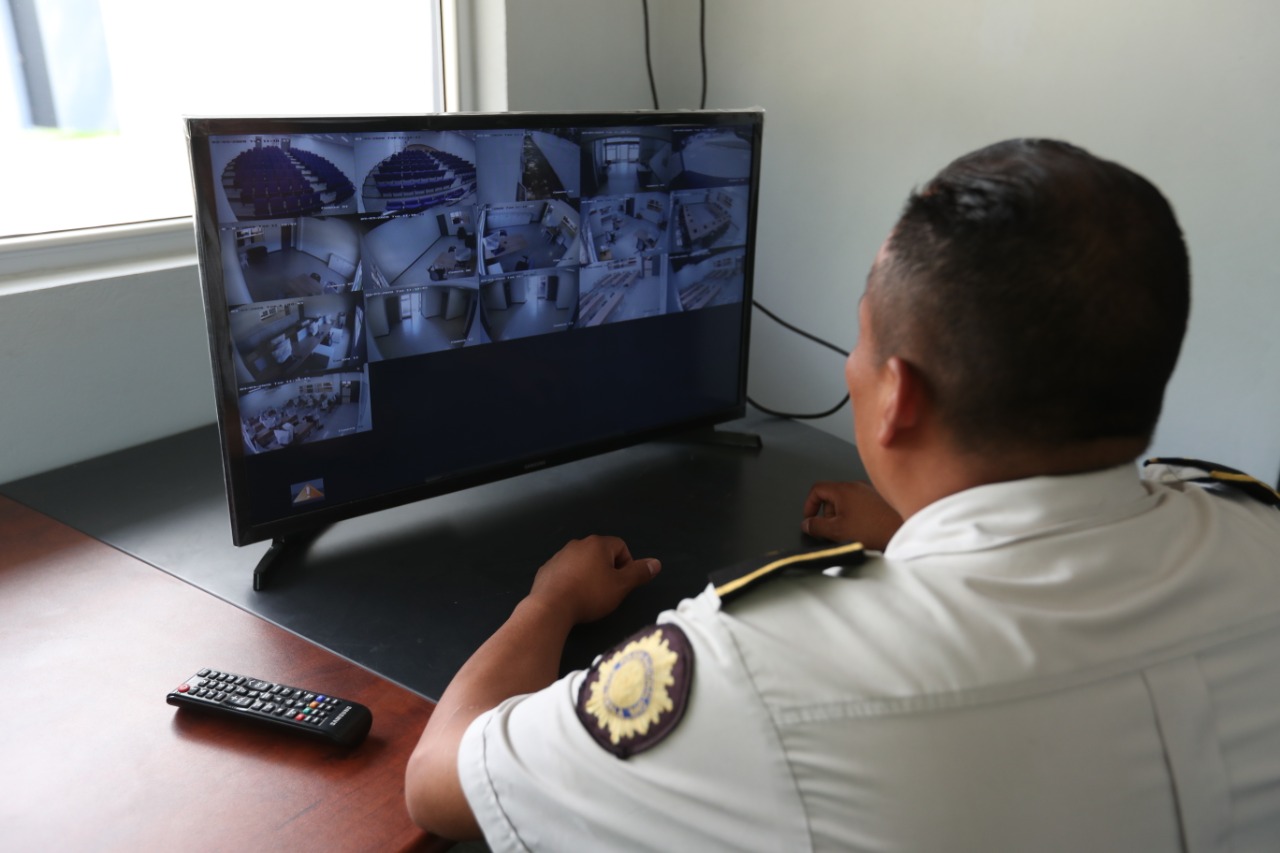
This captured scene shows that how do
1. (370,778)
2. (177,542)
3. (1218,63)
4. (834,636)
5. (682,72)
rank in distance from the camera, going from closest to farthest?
1. (834,636)
2. (370,778)
3. (177,542)
4. (1218,63)
5. (682,72)

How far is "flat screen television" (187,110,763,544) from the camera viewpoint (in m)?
1.08

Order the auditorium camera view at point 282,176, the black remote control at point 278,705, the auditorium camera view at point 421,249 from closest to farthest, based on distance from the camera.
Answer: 1. the black remote control at point 278,705
2. the auditorium camera view at point 282,176
3. the auditorium camera view at point 421,249

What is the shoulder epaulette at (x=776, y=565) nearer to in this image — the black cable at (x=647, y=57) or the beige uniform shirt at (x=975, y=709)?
the beige uniform shirt at (x=975, y=709)

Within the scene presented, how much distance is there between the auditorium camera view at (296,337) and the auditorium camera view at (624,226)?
333 millimetres

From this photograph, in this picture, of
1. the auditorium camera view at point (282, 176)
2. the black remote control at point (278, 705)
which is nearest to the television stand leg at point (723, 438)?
the auditorium camera view at point (282, 176)

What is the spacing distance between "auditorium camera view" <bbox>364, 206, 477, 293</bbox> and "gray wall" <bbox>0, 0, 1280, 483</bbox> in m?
0.50

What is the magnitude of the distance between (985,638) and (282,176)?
0.83 m

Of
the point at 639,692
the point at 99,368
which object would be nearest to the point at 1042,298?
the point at 639,692

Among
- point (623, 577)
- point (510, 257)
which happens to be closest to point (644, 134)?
point (510, 257)

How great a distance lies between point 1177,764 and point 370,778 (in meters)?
0.64

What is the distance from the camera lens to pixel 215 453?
150 cm

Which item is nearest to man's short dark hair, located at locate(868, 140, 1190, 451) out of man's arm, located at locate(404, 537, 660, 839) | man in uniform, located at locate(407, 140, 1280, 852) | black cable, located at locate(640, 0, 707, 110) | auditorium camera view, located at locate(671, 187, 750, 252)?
man in uniform, located at locate(407, 140, 1280, 852)

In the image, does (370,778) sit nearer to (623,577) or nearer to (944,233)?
(623,577)

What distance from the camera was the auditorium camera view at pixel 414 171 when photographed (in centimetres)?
113
